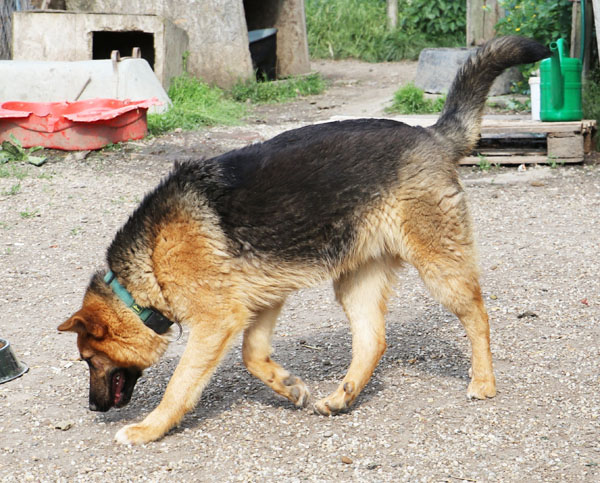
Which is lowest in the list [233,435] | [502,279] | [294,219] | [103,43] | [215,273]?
[233,435]

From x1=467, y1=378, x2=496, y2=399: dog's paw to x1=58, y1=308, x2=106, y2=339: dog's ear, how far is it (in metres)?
1.79

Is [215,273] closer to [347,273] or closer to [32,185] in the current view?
[347,273]

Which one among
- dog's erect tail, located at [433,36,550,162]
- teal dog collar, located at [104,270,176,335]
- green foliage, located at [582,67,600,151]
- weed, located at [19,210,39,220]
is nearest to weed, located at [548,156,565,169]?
green foliage, located at [582,67,600,151]

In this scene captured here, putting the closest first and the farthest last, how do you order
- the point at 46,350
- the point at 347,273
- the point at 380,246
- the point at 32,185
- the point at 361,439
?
the point at 361,439 < the point at 380,246 < the point at 347,273 < the point at 46,350 < the point at 32,185

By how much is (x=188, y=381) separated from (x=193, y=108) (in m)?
7.88

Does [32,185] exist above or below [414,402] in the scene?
above

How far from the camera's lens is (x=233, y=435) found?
371cm

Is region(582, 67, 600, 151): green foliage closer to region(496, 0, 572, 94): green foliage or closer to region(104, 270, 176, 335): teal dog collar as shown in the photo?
region(496, 0, 572, 94): green foliage

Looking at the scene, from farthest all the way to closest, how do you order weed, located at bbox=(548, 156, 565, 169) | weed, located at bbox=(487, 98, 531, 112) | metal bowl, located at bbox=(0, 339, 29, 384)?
1. weed, located at bbox=(487, 98, 531, 112)
2. weed, located at bbox=(548, 156, 565, 169)
3. metal bowl, located at bbox=(0, 339, 29, 384)

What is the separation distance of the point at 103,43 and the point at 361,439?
1117 cm

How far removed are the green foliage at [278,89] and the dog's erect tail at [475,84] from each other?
896cm

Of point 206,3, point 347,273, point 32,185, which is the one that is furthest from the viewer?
point 206,3

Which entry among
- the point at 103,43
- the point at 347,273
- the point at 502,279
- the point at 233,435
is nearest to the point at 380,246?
the point at 347,273

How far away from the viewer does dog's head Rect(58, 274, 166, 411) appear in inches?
145
